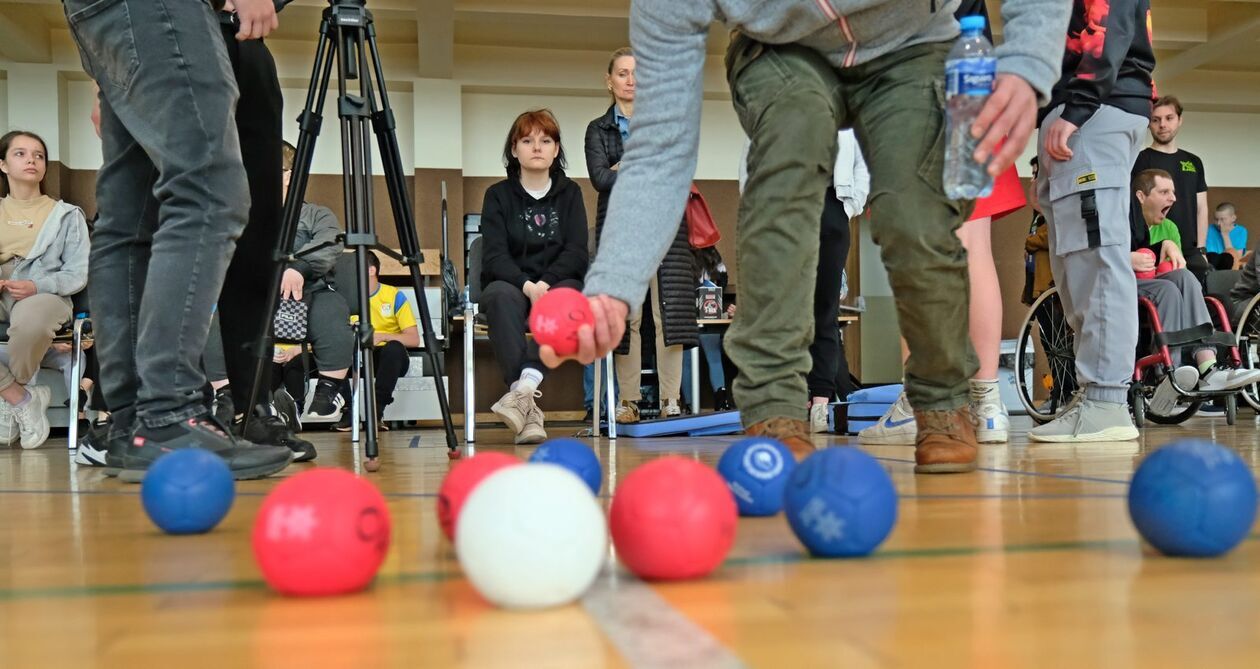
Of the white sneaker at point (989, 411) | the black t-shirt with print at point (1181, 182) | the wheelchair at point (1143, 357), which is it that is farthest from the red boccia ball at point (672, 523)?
the black t-shirt with print at point (1181, 182)

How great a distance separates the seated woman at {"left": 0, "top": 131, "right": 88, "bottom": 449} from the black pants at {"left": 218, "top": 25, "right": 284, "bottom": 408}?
7.07 feet

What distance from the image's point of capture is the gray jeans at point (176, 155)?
1.68 metres

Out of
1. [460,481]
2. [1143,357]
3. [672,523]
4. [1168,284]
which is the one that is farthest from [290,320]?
[672,523]

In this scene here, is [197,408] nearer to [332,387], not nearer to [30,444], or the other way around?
[30,444]

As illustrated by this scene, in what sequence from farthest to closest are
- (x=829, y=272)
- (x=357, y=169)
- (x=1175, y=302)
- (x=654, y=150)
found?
(x=1175, y=302) < (x=829, y=272) < (x=357, y=169) < (x=654, y=150)

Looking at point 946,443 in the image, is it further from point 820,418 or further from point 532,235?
point 532,235

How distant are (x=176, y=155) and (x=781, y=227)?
990 mm

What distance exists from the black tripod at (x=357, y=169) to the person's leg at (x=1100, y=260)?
5.42ft

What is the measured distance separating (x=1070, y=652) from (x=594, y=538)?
30 cm

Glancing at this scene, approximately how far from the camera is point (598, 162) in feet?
13.2

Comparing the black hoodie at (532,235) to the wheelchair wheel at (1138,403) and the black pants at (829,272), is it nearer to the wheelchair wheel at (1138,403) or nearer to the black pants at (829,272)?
the black pants at (829,272)

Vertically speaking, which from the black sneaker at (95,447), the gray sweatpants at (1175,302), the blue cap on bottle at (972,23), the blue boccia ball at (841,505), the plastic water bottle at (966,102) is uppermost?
the blue cap on bottle at (972,23)

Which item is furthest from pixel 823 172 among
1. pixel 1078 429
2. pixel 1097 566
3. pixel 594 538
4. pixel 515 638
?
pixel 1078 429

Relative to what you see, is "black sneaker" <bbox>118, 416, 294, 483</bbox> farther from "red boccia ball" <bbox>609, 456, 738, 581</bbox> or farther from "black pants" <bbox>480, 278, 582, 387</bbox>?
"black pants" <bbox>480, 278, 582, 387</bbox>
